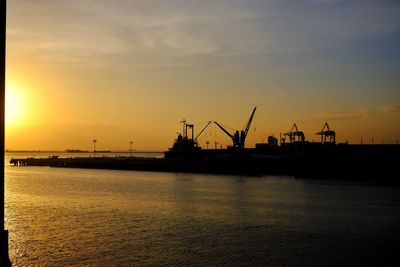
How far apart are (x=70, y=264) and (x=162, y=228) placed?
1063 cm

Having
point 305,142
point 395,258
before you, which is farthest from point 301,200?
point 305,142

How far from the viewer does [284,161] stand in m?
116

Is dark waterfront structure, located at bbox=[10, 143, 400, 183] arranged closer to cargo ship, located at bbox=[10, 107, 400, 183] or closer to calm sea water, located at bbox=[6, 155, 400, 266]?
cargo ship, located at bbox=[10, 107, 400, 183]

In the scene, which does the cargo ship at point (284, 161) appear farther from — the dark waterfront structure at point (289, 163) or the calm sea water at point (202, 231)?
the calm sea water at point (202, 231)

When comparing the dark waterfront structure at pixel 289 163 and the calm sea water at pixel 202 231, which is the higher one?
the dark waterfront structure at pixel 289 163

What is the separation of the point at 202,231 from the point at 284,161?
292 feet

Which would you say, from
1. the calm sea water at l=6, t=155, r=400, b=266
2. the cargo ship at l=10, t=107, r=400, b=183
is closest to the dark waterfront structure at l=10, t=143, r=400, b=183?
the cargo ship at l=10, t=107, r=400, b=183

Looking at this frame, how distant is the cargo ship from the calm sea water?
4211 cm

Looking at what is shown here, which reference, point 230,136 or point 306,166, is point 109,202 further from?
point 230,136

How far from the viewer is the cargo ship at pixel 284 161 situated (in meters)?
92.5

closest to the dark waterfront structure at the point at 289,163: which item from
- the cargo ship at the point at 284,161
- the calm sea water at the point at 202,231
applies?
the cargo ship at the point at 284,161

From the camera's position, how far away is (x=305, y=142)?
514 feet

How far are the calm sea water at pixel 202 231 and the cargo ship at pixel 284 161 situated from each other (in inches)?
1658

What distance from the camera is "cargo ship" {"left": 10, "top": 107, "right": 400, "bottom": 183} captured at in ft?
303
